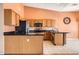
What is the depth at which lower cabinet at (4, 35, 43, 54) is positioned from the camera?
4355 mm

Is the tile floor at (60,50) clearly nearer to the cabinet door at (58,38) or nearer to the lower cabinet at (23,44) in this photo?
the lower cabinet at (23,44)

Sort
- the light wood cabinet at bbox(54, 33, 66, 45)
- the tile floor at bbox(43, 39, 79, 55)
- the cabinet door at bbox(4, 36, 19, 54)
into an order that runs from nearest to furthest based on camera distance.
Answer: the cabinet door at bbox(4, 36, 19, 54)
the tile floor at bbox(43, 39, 79, 55)
the light wood cabinet at bbox(54, 33, 66, 45)

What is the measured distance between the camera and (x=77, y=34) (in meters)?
11.0

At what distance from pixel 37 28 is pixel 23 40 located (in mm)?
5592

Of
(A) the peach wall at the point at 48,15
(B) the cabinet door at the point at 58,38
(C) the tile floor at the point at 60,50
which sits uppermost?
(A) the peach wall at the point at 48,15

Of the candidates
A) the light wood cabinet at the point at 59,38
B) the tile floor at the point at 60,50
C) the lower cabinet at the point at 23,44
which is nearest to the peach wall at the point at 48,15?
the light wood cabinet at the point at 59,38

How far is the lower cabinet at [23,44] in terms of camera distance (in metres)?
4.36

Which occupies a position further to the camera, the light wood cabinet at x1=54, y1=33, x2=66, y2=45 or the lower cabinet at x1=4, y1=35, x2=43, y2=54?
the light wood cabinet at x1=54, y1=33, x2=66, y2=45

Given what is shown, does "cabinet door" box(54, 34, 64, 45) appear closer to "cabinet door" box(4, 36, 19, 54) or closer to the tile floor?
the tile floor

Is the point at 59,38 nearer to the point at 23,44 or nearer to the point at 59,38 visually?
the point at 59,38

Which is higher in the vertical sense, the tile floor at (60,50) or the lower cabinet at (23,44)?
the lower cabinet at (23,44)

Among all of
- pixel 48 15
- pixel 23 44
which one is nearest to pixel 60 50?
pixel 23 44

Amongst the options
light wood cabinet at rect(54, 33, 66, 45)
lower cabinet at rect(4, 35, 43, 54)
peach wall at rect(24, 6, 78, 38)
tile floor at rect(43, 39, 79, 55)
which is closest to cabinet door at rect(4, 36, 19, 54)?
lower cabinet at rect(4, 35, 43, 54)

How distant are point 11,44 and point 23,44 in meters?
0.36
